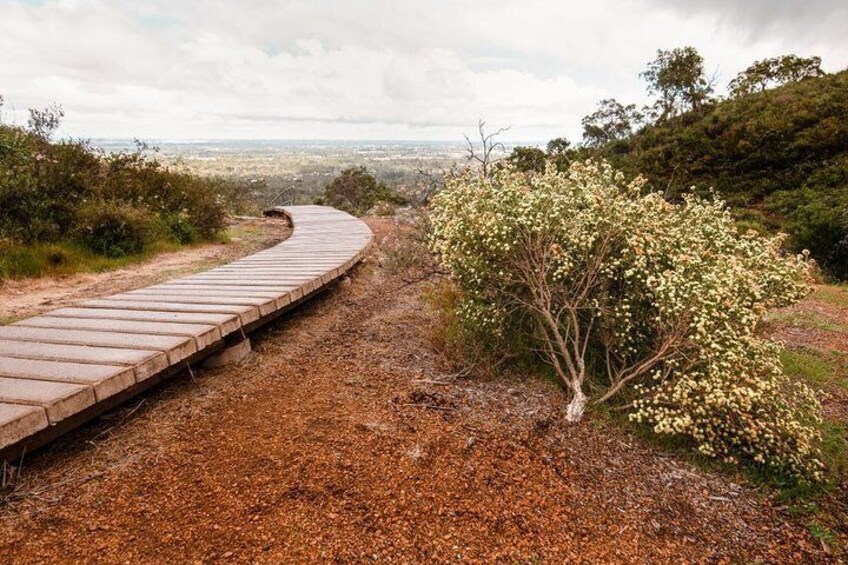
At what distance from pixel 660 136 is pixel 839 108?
449 inches

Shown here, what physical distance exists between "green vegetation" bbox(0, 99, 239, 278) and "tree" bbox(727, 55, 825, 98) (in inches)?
1789

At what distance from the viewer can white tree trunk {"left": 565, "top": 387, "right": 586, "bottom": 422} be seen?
3.58 meters

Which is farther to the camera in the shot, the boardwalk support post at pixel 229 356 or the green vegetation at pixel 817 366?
the green vegetation at pixel 817 366

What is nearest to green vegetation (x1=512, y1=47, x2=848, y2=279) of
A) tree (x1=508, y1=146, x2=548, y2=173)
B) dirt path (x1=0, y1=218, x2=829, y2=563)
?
tree (x1=508, y1=146, x2=548, y2=173)

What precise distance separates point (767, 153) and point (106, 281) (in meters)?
35.2

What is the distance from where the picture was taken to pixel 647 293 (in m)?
3.70

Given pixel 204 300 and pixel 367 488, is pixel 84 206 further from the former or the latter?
pixel 367 488

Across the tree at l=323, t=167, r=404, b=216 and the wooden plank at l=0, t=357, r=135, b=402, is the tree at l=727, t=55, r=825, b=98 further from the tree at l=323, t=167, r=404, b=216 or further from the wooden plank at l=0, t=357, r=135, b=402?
the wooden plank at l=0, t=357, r=135, b=402

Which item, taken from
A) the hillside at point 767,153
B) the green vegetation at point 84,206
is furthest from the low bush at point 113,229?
the hillside at point 767,153

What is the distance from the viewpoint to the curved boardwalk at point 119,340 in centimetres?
258

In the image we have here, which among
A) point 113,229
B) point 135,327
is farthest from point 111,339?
point 113,229

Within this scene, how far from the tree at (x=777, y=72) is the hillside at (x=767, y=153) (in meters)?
6.80

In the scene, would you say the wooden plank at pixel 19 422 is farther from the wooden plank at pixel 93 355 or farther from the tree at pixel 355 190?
the tree at pixel 355 190

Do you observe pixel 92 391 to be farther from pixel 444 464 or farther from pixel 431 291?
pixel 431 291
